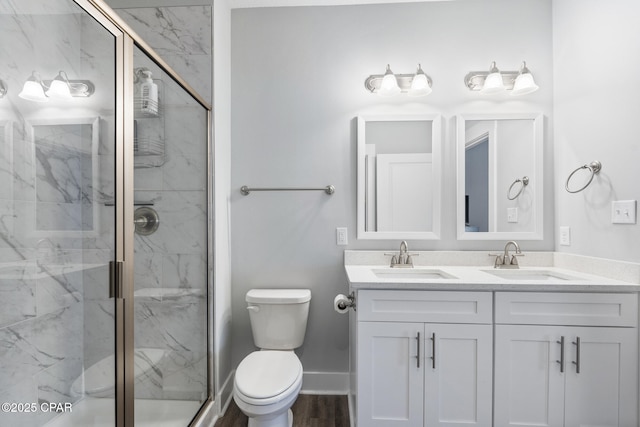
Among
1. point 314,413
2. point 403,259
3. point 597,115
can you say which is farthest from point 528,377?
point 597,115

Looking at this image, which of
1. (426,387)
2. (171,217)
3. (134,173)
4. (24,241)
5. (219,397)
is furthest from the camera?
(219,397)

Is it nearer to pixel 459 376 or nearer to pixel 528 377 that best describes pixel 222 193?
pixel 459 376

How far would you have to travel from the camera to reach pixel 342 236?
211 centimetres

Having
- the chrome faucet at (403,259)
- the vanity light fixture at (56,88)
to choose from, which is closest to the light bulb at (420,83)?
the chrome faucet at (403,259)

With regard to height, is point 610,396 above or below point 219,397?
above

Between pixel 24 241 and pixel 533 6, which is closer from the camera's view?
pixel 24 241

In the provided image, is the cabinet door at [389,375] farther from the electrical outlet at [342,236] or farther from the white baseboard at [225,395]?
the white baseboard at [225,395]

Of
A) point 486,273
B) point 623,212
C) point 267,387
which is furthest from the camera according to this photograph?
point 486,273

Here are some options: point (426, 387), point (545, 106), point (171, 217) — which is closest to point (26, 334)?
point (171, 217)

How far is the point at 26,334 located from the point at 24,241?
403 millimetres

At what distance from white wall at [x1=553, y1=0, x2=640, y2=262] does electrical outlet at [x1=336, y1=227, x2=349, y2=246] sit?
134cm

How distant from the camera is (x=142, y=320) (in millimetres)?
1408

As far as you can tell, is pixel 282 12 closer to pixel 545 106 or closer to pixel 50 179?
pixel 50 179

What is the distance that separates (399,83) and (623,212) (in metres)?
1.37
